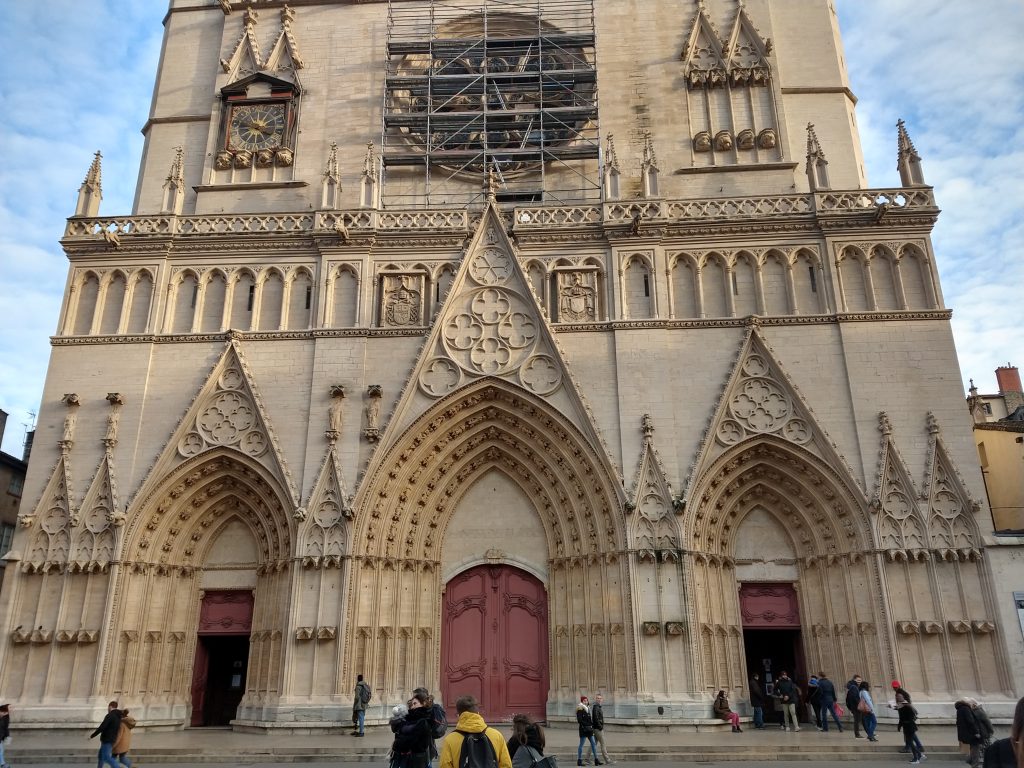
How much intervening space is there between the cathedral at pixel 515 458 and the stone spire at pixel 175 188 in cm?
10

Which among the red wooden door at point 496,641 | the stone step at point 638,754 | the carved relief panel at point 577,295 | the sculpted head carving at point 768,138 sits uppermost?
the sculpted head carving at point 768,138

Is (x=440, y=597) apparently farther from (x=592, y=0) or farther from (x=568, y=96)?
(x=592, y=0)

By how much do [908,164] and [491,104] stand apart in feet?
38.3

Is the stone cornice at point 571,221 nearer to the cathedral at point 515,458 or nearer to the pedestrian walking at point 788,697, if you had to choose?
the cathedral at point 515,458

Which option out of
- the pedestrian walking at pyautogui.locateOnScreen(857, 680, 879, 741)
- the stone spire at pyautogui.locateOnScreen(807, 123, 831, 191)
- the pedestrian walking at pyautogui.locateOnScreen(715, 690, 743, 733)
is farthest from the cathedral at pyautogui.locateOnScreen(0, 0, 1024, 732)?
the pedestrian walking at pyautogui.locateOnScreen(857, 680, 879, 741)

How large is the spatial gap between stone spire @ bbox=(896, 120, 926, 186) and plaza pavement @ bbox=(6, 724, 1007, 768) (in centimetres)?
1246

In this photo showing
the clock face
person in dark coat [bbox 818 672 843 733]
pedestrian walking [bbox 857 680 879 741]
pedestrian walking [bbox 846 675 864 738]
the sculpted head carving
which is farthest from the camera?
the clock face

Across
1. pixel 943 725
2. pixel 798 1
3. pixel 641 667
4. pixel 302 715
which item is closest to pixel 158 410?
pixel 302 715

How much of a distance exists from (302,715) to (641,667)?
694 centimetres

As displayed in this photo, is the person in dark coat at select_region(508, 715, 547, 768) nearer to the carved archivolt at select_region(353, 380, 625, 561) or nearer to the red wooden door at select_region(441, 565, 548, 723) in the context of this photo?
the carved archivolt at select_region(353, 380, 625, 561)

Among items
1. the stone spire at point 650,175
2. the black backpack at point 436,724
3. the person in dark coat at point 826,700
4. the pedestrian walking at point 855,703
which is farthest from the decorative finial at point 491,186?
the black backpack at point 436,724

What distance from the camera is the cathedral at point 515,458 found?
16.6m

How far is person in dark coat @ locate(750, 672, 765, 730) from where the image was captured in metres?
16.3

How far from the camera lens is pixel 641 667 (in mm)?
16109
